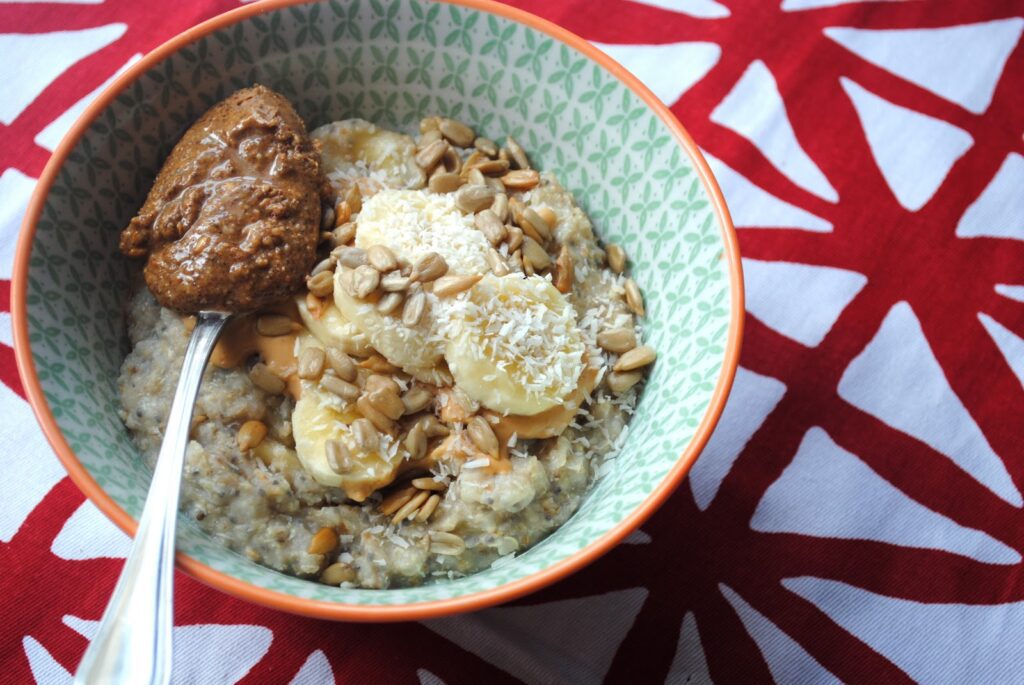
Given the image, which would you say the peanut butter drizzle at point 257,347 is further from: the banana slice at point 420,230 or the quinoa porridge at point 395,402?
the banana slice at point 420,230

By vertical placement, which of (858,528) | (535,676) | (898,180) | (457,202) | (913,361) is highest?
(898,180)

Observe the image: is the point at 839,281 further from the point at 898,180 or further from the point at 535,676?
the point at 535,676

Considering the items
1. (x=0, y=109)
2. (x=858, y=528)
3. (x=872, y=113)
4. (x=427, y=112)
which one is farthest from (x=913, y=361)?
(x=0, y=109)

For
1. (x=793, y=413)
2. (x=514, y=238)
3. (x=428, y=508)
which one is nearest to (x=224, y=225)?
(x=514, y=238)

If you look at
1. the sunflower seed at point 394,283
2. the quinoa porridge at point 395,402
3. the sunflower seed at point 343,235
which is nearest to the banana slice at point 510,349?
the quinoa porridge at point 395,402

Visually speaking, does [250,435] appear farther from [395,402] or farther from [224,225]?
[224,225]
